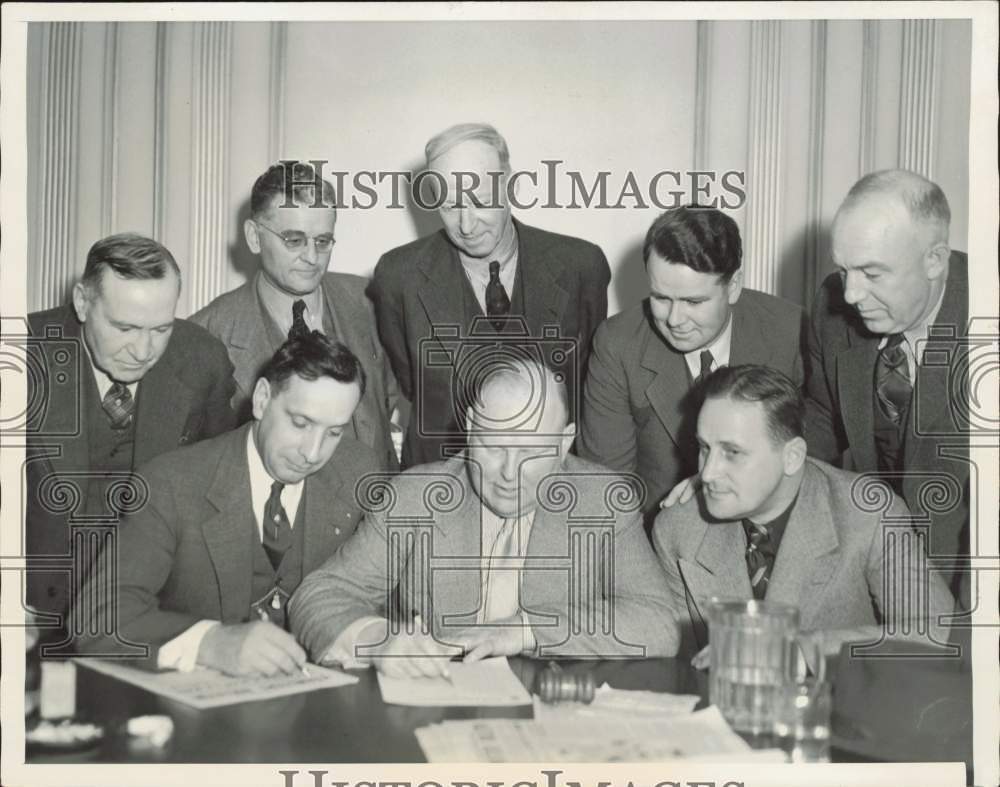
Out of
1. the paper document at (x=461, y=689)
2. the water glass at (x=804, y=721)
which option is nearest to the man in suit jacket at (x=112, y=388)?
the paper document at (x=461, y=689)

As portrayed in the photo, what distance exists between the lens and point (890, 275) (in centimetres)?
331

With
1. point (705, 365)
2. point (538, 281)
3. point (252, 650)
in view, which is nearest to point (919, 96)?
point (705, 365)

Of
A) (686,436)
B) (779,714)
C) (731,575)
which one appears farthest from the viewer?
(686,436)

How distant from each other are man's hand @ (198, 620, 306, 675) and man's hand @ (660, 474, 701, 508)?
1.08 m

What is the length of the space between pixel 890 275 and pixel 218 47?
2.00m

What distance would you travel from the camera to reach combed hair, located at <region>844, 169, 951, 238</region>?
334cm

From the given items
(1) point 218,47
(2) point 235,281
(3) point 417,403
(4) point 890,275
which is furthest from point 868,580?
(1) point 218,47

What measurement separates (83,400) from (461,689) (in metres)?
1.42

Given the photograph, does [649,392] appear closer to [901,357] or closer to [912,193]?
[901,357]

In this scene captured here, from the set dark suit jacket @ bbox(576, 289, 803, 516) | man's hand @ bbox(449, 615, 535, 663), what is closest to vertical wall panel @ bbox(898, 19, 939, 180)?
dark suit jacket @ bbox(576, 289, 803, 516)

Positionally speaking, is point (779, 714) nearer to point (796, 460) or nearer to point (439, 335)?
point (796, 460)

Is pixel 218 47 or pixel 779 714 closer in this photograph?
pixel 779 714

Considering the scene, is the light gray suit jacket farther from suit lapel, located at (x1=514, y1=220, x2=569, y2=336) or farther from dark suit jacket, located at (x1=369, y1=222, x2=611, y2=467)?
suit lapel, located at (x1=514, y1=220, x2=569, y2=336)

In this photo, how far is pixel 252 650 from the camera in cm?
286
